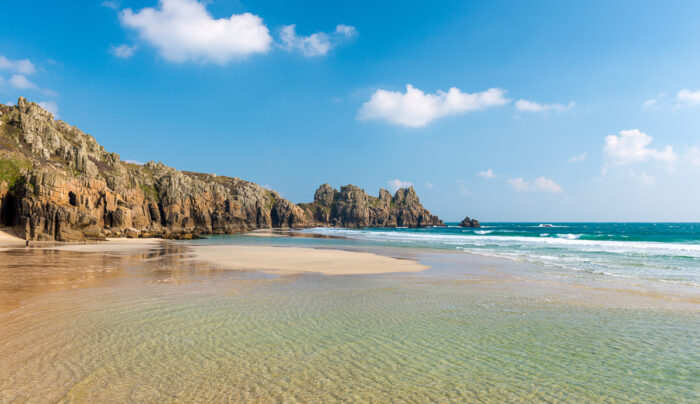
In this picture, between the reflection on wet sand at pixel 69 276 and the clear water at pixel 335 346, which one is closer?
the clear water at pixel 335 346

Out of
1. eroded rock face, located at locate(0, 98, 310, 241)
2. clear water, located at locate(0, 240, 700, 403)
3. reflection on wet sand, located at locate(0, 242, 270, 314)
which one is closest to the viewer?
clear water, located at locate(0, 240, 700, 403)

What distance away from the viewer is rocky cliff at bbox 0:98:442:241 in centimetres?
4278

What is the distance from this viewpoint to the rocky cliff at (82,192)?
42.8m

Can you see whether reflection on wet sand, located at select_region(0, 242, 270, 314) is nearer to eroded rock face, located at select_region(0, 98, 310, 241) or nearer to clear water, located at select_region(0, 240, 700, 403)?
clear water, located at select_region(0, 240, 700, 403)

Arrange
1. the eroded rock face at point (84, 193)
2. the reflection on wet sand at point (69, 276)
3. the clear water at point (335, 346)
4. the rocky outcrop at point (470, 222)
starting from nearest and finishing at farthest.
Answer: the clear water at point (335, 346) < the reflection on wet sand at point (69, 276) < the eroded rock face at point (84, 193) < the rocky outcrop at point (470, 222)

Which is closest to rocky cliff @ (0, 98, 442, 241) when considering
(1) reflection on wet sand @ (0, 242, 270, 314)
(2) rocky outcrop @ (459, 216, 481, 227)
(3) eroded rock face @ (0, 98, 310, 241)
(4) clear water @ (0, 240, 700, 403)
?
(3) eroded rock face @ (0, 98, 310, 241)

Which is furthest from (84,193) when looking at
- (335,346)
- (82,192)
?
(335,346)

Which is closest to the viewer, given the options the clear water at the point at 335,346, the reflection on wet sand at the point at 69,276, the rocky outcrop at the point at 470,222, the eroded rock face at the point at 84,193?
the clear water at the point at 335,346

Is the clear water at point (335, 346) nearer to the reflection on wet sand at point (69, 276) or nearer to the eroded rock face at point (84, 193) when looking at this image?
the reflection on wet sand at point (69, 276)

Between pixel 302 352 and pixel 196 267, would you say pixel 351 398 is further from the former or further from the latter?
pixel 196 267

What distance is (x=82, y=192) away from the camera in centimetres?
4984

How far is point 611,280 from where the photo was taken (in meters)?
18.1

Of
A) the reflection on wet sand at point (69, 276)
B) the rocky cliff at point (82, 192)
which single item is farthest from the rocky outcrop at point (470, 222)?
the reflection on wet sand at point (69, 276)

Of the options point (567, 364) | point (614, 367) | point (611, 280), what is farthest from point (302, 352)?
point (611, 280)
